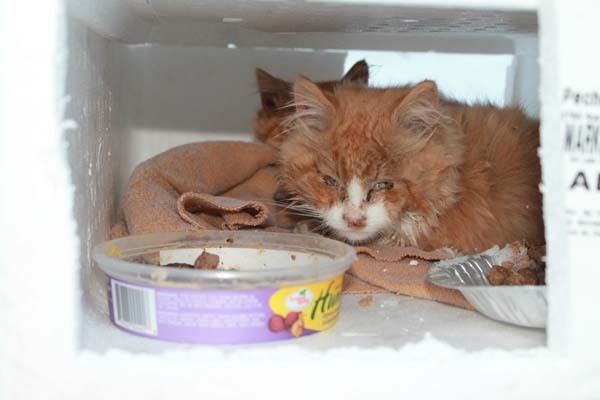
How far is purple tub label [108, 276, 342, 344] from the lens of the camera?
1.12 m

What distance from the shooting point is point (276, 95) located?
2162 millimetres

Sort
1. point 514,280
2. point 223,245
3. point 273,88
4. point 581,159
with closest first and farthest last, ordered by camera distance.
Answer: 1. point 581,159
2. point 514,280
3. point 223,245
4. point 273,88

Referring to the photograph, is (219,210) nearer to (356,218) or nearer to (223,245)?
(223,245)

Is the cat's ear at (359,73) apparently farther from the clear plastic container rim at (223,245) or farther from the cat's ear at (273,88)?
the clear plastic container rim at (223,245)

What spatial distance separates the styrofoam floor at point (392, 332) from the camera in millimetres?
1143

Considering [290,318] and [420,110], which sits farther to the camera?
[420,110]

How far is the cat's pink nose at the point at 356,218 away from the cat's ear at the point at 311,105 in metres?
0.28

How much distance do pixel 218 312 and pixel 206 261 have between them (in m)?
0.29

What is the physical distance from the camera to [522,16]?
4.54 ft

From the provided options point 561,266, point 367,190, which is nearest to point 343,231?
point 367,190

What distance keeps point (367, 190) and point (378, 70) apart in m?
0.84

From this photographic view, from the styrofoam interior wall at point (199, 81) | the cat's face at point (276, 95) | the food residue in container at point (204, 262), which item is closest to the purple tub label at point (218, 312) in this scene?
the food residue in container at point (204, 262)

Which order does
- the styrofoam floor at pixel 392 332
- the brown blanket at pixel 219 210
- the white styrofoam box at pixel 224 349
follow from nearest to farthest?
the white styrofoam box at pixel 224 349, the styrofoam floor at pixel 392 332, the brown blanket at pixel 219 210

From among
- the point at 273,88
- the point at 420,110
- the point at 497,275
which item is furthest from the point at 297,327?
the point at 273,88
